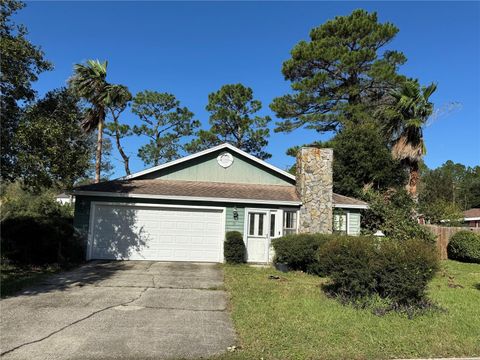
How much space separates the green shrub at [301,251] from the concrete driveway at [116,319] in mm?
3169

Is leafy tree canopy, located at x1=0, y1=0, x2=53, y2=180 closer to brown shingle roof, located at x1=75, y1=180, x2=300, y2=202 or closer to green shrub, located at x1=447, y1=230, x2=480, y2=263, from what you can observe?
brown shingle roof, located at x1=75, y1=180, x2=300, y2=202

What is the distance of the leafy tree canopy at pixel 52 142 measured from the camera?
912 cm

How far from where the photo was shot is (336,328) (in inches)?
252

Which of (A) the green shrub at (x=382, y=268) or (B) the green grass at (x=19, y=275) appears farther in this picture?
(B) the green grass at (x=19, y=275)

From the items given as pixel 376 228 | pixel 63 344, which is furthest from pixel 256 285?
pixel 376 228

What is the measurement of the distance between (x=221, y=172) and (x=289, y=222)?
3725 mm

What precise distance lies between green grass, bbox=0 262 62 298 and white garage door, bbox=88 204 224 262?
101 inches

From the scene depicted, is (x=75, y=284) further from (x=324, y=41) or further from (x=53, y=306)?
(x=324, y=41)

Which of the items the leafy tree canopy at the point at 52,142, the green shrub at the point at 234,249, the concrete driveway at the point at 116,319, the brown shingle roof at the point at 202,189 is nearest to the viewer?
the concrete driveway at the point at 116,319

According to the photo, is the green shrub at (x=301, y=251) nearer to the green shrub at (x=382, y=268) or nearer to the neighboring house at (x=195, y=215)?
the neighboring house at (x=195, y=215)

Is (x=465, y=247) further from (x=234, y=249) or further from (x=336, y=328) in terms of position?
(x=336, y=328)

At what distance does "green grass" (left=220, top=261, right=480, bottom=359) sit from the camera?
5.44 m

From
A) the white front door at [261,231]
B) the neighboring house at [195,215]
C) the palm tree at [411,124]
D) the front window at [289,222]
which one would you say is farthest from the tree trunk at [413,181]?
the white front door at [261,231]

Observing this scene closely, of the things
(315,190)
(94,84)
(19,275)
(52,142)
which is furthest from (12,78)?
(94,84)
